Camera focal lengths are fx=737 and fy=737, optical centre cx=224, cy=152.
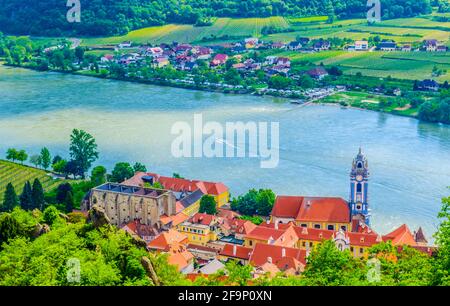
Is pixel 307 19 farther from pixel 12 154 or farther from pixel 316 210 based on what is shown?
pixel 316 210

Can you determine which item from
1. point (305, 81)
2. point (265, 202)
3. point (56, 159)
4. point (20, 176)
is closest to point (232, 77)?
point (305, 81)

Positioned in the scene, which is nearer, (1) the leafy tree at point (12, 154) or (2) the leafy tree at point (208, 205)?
(2) the leafy tree at point (208, 205)

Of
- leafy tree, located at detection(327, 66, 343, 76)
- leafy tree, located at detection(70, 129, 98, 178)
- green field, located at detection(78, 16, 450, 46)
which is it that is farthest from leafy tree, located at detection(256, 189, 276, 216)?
green field, located at detection(78, 16, 450, 46)

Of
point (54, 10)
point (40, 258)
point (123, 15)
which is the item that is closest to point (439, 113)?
point (40, 258)

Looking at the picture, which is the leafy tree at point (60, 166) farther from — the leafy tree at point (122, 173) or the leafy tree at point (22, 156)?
the leafy tree at point (122, 173)

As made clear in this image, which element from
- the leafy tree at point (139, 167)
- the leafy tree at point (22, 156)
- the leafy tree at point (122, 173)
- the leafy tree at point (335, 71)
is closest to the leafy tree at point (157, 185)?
the leafy tree at point (122, 173)
